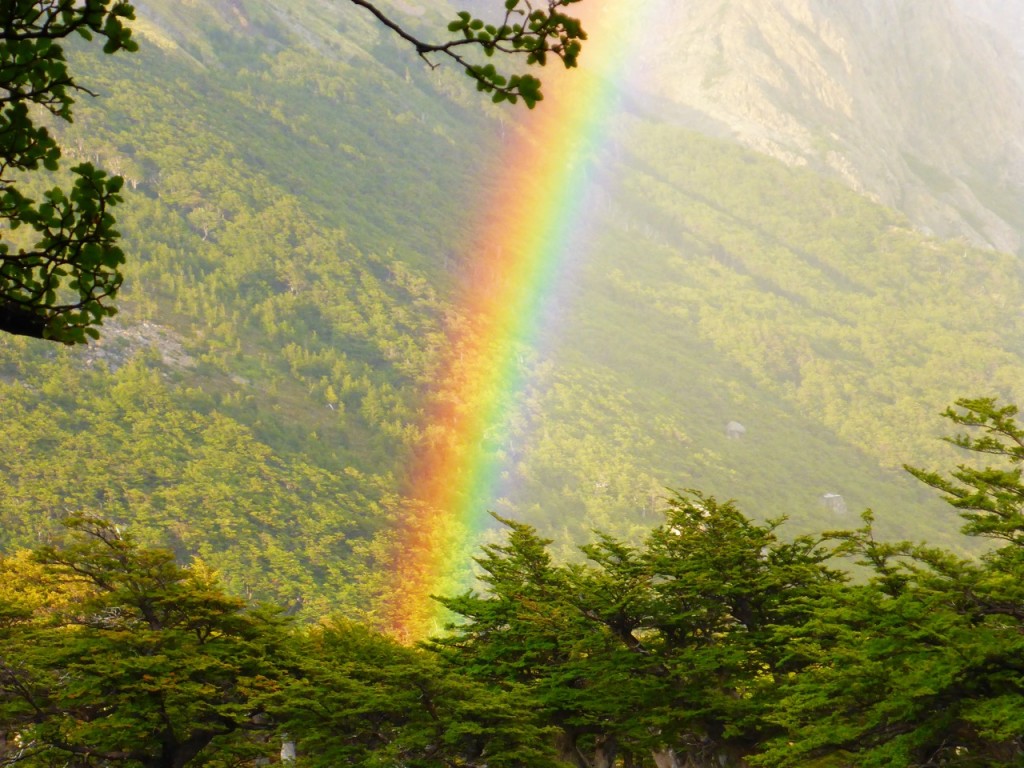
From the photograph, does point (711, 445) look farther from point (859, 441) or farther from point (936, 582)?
point (936, 582)

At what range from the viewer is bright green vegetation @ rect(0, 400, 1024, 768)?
567 inches

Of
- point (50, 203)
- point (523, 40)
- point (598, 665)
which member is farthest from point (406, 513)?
point (523, 40)

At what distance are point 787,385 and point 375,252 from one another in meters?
84.3

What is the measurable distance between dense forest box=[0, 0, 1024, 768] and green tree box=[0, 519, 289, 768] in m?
0.09

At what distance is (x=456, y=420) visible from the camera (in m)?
142

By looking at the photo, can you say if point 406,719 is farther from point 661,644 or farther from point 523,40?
point 523,40

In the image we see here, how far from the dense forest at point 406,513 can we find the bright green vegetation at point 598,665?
0.30 feet

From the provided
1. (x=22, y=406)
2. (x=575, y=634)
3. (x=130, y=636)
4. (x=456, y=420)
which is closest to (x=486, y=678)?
(x=575, y=634)

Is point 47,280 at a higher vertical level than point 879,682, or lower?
lower

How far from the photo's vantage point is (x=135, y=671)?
60.0ft

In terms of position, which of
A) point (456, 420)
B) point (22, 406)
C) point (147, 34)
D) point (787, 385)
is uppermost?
point (147, 34)

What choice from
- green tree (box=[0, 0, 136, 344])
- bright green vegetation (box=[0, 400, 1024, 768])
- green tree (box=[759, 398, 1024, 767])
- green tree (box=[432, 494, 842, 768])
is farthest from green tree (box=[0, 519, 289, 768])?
green tree (box=[0, 0, 136, 344])

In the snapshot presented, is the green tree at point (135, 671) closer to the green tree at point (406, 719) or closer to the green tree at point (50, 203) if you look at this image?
the green tree at point (406, 719)

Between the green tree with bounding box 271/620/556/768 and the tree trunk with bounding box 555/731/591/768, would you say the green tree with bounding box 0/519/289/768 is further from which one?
the tree trunk with bounding box 555/731/591/768
